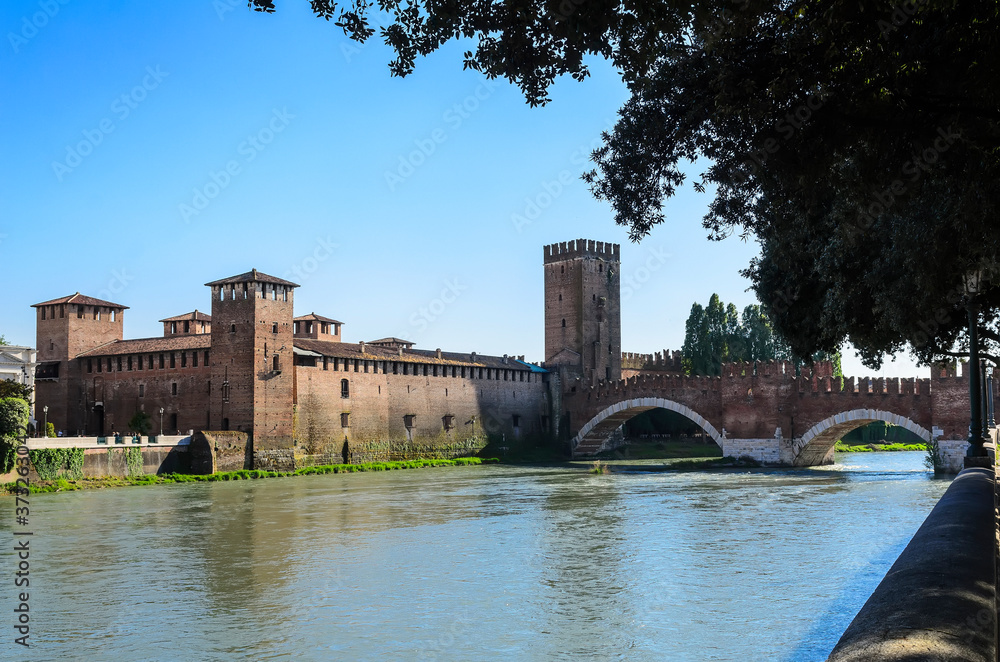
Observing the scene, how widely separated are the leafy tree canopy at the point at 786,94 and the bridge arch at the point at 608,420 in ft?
105

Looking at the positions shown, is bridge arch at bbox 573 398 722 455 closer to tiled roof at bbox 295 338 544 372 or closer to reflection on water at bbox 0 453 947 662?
tiled roof at bbox 295 338 544 372

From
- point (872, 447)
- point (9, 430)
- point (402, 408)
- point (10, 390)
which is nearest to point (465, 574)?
point (9, 430)

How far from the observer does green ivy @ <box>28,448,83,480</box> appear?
2578 centimetres

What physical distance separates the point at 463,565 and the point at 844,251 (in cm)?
674

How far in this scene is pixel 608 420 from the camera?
42.7 metres

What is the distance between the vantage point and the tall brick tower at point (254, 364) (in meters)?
33.0

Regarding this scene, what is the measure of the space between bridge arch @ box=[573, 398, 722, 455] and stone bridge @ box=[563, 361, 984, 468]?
8cm

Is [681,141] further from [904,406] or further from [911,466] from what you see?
[911,466]

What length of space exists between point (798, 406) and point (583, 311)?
14800 millimetres

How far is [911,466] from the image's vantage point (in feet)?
105

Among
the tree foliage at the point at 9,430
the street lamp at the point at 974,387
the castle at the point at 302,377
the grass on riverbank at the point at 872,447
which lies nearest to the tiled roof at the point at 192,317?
the castle at the point at 302,377

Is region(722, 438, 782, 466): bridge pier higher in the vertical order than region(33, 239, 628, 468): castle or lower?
lower

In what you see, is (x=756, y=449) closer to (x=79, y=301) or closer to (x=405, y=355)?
(x=405, y=355)

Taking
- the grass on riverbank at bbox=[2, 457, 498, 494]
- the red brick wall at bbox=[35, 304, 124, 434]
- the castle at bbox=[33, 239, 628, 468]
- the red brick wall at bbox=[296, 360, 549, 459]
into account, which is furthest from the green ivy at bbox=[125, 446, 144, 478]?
the red brick wall at bbox=[35, 304, 124, 434]
